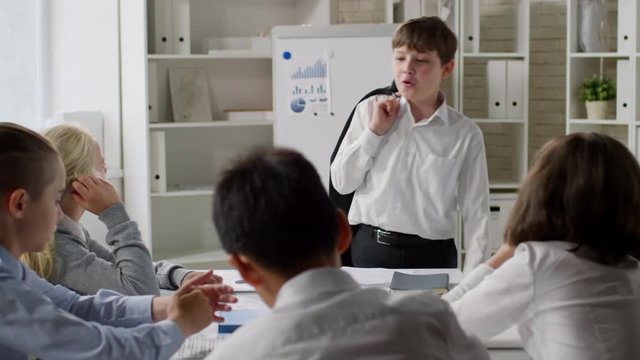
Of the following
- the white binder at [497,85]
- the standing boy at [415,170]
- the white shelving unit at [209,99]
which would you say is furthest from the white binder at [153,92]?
the standing boy at [415,170]

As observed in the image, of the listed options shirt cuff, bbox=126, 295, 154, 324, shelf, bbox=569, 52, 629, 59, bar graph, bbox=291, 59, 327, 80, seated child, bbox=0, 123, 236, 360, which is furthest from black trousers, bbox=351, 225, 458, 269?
shelf, bbox=569, 52, 629, 59

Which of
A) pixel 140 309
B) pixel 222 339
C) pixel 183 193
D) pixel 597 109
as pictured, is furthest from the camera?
pixel 183 193

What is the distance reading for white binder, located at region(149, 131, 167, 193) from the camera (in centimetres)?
515

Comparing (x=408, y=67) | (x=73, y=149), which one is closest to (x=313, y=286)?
(x=73, y=149)

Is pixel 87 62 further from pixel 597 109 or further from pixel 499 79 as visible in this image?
pixel 597 109

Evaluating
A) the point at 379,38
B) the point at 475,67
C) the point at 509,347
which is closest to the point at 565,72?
the point at 475,67

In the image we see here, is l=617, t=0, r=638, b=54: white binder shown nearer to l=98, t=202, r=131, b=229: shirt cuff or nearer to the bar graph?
the bar graph

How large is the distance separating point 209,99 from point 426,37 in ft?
7.30

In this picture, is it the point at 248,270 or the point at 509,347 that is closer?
the point at 248,270

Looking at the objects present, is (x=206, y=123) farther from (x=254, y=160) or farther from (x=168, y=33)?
(x=254, y=160)

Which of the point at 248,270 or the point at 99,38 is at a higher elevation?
the point at 99,38

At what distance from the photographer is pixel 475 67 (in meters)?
5.64

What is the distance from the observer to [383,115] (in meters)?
3.43

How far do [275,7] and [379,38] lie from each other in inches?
32.7
